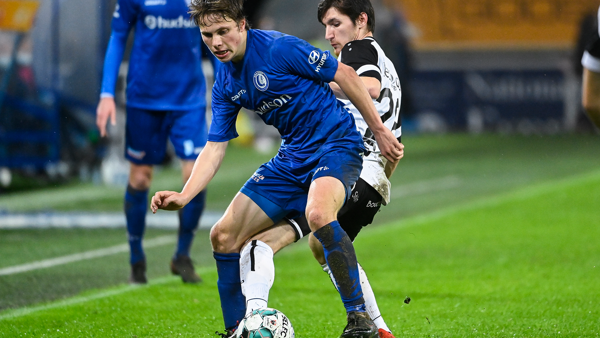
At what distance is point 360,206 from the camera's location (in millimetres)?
4332

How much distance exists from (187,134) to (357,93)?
7.83ft

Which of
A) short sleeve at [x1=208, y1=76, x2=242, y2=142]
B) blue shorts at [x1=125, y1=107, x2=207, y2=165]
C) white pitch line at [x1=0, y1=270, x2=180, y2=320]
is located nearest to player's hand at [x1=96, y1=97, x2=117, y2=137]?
blue shorts at [x1=125, y1=107, x2=207, y2=165]

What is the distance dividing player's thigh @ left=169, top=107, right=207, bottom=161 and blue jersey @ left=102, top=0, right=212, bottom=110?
6cm

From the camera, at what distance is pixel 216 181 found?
13.1 metres

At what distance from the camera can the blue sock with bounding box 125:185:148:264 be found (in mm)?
5957

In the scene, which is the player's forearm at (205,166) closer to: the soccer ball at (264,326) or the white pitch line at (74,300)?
the soccer ball at (264,326)

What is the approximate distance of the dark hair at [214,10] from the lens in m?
3.85

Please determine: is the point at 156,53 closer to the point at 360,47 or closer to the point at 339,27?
the point at 339,27

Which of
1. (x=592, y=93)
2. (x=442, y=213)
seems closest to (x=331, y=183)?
(x=592, y=93)

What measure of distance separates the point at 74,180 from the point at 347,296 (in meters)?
10.4

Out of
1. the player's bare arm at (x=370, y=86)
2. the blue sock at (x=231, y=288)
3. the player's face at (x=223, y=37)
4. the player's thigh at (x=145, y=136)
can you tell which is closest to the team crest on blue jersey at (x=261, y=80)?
the player's face at (x=223, y=37)

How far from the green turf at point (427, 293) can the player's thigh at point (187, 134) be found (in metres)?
0.97

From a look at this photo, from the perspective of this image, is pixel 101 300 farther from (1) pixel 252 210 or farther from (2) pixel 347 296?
(2) pixel 347 296

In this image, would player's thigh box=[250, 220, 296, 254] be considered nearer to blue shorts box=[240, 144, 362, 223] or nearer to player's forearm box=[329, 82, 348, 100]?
blue shorts box=[240, 144, 362, 223]
